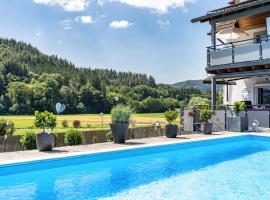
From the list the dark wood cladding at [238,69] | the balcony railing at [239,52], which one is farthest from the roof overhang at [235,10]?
the dark wood cladding at [238,69]

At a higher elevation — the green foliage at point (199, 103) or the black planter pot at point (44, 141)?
the green foliage at point (199, 103)

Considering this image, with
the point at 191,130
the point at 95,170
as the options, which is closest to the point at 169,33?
the point at 191,130

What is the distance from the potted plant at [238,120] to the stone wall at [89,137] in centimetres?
416

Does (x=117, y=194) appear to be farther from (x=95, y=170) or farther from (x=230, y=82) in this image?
(x=230, y=82)

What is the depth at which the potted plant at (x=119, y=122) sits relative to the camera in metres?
12.0

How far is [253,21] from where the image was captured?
20656mm

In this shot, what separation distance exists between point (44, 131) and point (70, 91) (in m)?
93.3

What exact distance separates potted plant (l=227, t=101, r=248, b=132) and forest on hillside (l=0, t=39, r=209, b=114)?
203 ft

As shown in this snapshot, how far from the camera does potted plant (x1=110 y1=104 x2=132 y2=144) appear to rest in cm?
1202

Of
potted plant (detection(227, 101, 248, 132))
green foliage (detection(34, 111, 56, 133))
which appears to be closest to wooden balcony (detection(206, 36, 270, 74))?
potted plant (detection(227, 101, 248, 132))

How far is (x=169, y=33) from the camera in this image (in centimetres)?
4397

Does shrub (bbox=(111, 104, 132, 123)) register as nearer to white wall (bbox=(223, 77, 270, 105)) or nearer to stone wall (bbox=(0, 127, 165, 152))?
stone wall (bbox=(0, 127, 165, 152))

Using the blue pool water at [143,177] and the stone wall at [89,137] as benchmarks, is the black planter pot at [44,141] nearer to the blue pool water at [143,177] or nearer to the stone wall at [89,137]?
the stone wall at [89,137]

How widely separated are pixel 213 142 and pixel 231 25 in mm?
10955
